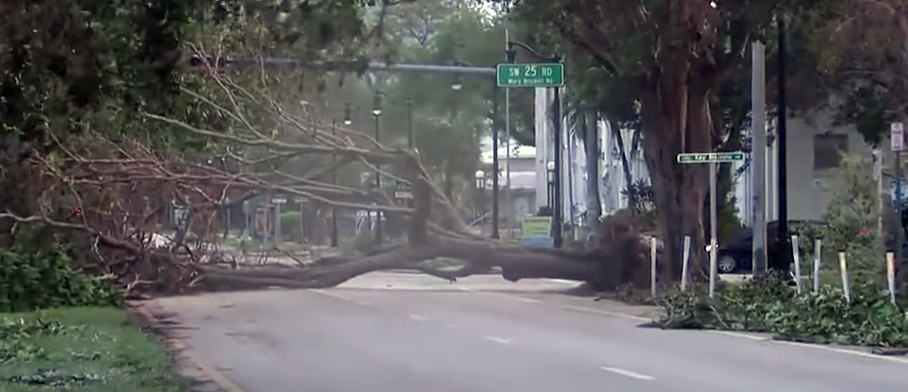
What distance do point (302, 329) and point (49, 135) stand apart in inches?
383

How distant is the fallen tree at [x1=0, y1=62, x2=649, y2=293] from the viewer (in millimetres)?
29688

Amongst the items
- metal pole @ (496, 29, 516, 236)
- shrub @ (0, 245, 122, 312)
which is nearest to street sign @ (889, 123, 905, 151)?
metal pole @ (496, 29, 516, 236)

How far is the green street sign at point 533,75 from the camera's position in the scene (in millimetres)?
29450

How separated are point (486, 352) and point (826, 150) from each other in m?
35.7

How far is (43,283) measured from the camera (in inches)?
1169

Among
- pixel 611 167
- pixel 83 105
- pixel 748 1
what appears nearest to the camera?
pixel 83 105

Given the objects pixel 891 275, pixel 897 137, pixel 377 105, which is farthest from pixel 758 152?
pixel 377 105

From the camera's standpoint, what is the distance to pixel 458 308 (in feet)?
102

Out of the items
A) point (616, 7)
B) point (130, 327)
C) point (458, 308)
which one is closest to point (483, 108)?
point (458, 308)

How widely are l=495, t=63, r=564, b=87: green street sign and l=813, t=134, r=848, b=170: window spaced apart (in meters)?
24.3

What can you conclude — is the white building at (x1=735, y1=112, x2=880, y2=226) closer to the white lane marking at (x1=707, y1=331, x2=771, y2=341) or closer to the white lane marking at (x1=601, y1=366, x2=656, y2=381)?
the white lane marking at (x1=707, y1=331, x2=771, y2=341)

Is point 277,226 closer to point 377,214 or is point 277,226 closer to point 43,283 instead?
point 377,214

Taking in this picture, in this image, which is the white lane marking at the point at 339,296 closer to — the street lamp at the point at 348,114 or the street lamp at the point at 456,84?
the street lamp at the point at 348,114

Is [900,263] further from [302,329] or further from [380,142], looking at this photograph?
[380,142]
